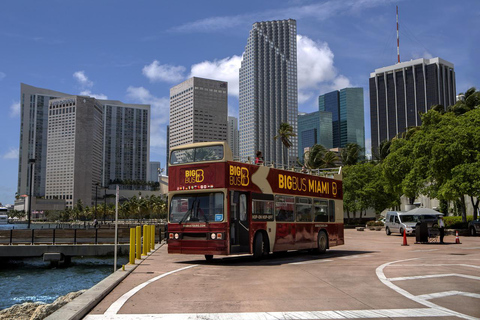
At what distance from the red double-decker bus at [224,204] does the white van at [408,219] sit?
2265 centimetres

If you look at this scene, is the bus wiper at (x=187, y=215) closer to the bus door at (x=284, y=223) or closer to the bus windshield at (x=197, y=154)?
the bus windshield at (x=197, y=154)

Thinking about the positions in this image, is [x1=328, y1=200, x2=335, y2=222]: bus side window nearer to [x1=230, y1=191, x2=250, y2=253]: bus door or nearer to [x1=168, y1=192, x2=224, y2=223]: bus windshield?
[x1=230, y1=191, x2=250, y2=253]: bus door

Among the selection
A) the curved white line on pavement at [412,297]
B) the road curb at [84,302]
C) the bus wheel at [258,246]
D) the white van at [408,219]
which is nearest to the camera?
the road curb at [84,302]

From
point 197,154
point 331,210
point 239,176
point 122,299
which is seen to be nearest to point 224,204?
point 239,176

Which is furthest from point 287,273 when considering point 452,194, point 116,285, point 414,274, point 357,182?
point 357,182

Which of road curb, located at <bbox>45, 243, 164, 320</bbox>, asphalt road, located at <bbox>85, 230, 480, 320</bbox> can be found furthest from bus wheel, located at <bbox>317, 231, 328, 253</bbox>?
road curb, located at <bbox>45, 243, 164, 320</bbox>

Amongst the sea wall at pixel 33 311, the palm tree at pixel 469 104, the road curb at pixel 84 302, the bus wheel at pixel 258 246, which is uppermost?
the palm tree at pixel 469 104

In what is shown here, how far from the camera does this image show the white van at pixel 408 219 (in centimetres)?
3812

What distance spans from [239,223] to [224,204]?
0.98 m

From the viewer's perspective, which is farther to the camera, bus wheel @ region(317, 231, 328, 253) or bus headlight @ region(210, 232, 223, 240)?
bus wheel @ region(317, 231, 328, 253)

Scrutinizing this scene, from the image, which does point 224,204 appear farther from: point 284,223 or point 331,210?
point 331,210

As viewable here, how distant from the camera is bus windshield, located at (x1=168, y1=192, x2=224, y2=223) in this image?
1588 centimetres

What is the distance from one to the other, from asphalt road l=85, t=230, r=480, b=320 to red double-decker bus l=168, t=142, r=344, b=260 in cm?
96

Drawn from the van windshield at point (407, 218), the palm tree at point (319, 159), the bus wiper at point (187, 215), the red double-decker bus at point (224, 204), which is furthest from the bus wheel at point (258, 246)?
the palm tree at point (319, 159)
